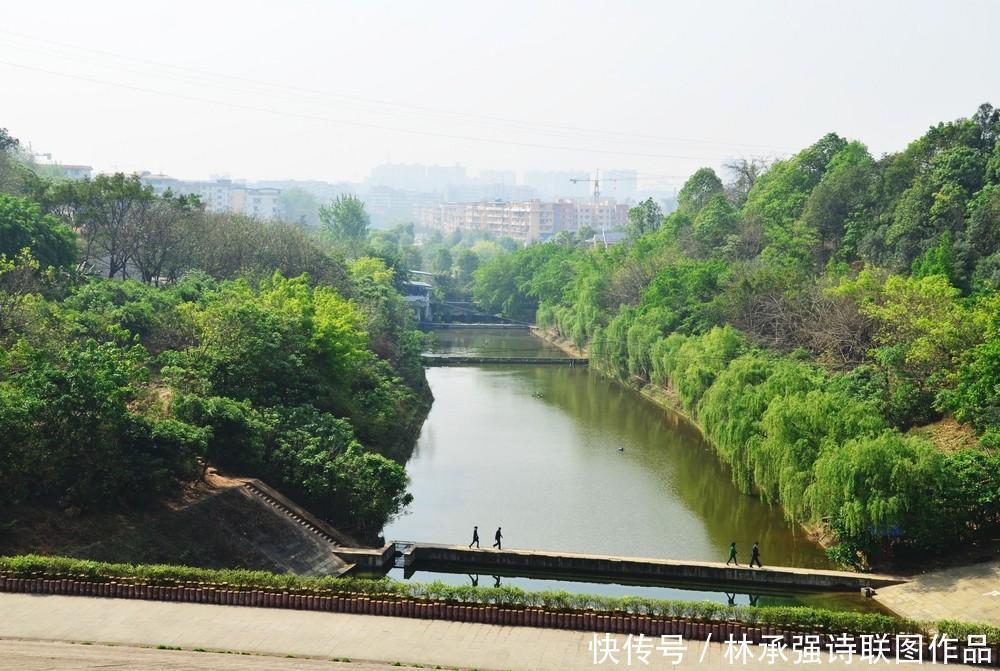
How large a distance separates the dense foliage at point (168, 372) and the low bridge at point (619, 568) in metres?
1.81

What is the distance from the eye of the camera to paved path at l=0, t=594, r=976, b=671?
56.7 feet

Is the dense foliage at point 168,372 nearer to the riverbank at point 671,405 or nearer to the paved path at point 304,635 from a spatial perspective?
the paved path at point 304,635

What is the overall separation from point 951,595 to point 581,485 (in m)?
12.3

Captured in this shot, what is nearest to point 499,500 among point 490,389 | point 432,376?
point 490,389

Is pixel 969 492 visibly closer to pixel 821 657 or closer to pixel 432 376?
pixel 821 657

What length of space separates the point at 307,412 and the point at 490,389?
2276 cm

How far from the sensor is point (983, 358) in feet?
91.7

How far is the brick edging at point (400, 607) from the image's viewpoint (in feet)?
59.8

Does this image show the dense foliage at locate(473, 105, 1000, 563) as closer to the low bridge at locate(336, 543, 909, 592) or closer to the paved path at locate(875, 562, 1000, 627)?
the paved path at locate(875, 562, 1000, 627)

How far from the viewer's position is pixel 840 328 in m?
36.8

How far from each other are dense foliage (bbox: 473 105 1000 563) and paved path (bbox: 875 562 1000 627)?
0.93m

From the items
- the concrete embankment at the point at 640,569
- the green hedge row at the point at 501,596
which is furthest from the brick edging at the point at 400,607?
the concrete embankment at the point at 640,569

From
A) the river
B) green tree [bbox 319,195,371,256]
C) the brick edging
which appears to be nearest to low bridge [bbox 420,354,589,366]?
the river

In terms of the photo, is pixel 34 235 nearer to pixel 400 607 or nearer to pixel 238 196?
pixel 400 607
